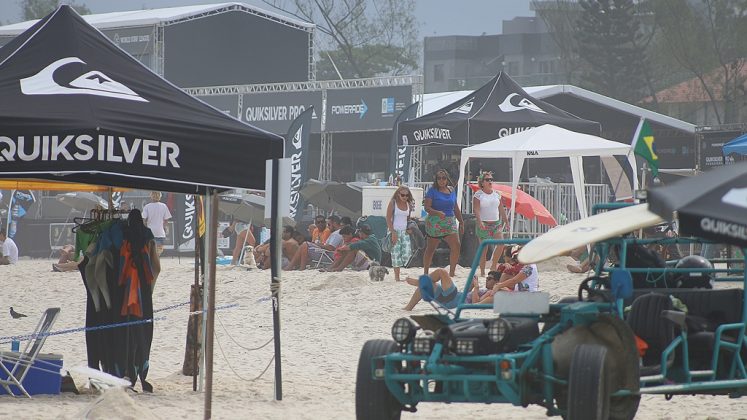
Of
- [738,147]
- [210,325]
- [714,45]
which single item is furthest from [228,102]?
[210,325]

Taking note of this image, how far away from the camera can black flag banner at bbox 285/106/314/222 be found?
28406 mm

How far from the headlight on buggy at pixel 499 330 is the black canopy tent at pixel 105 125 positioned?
86.7 inches

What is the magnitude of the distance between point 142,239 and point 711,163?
79.9 feet

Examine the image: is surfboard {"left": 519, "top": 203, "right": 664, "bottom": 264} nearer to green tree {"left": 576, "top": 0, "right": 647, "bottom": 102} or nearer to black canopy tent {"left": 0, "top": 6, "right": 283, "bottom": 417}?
black canopy tent {"left": 0, "top": 6, "right": 283, "bottom": 417}

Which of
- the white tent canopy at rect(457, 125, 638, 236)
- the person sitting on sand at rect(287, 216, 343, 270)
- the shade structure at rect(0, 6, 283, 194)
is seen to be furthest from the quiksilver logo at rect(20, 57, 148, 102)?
the person sitting on sand at rect(287, 216, 343, 270)

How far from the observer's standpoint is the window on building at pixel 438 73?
11456cm

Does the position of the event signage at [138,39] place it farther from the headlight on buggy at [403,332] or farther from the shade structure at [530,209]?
the headlight on buggy at [403,332]

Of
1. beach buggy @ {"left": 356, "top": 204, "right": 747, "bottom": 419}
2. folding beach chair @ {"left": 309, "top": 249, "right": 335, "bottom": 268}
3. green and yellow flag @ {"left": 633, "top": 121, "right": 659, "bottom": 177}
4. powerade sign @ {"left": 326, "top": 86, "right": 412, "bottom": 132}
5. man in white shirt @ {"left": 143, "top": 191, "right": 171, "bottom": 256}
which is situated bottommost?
beach buggy @ {"left": 356, "top": 204, "right": 747, "bottom": 419}

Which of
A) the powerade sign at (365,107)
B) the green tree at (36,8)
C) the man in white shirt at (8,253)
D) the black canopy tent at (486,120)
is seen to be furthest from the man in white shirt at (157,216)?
the green tree at (36,8)

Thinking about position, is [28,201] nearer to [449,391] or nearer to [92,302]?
[92,302]

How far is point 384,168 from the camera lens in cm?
4309

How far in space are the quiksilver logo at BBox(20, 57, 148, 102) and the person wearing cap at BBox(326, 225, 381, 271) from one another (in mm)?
12262

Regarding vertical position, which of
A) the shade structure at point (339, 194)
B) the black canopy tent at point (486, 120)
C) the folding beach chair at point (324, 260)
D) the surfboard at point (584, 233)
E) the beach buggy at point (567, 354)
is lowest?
the beach buggy at point (567, 354)

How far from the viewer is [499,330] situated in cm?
A: 675
